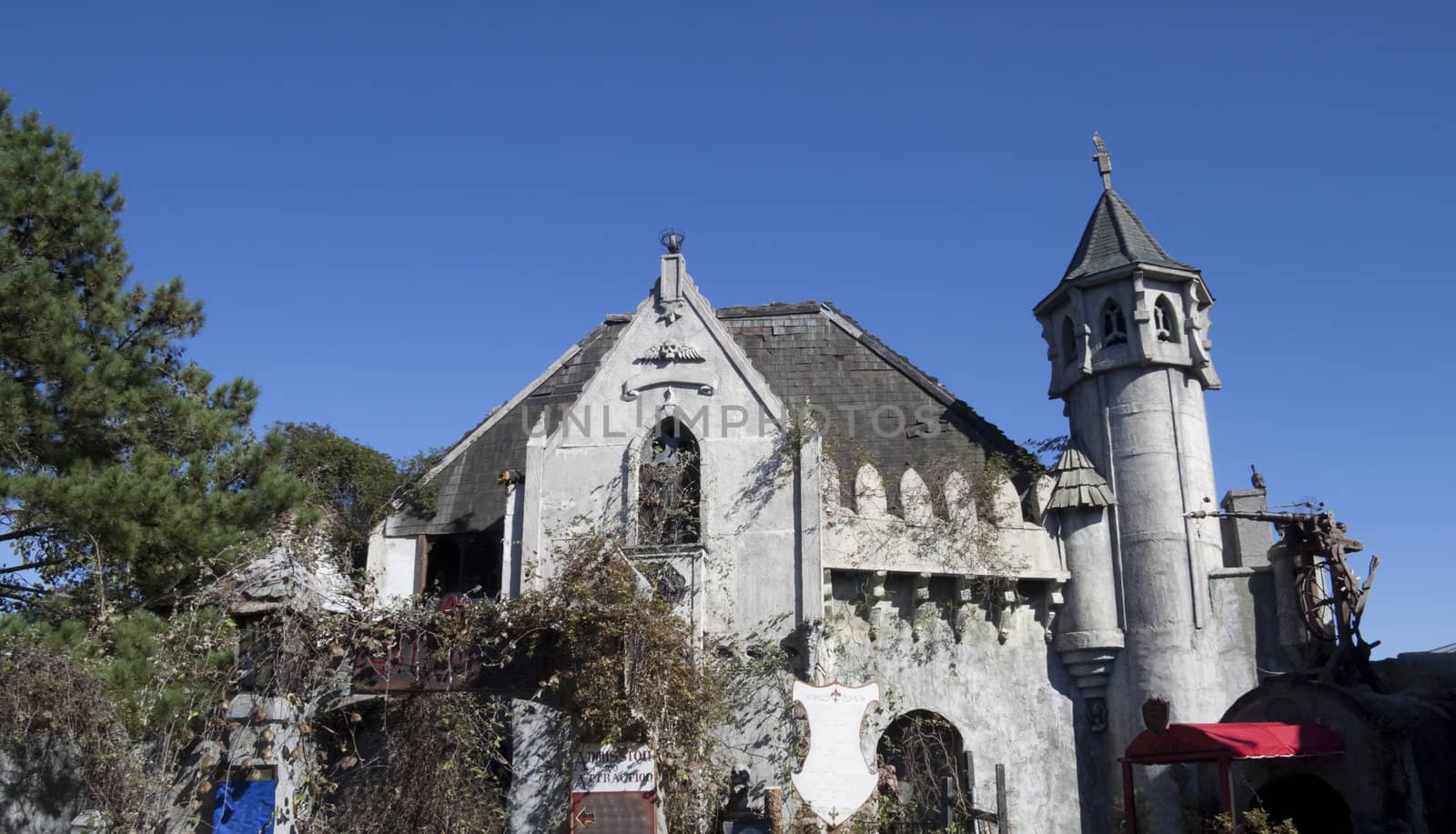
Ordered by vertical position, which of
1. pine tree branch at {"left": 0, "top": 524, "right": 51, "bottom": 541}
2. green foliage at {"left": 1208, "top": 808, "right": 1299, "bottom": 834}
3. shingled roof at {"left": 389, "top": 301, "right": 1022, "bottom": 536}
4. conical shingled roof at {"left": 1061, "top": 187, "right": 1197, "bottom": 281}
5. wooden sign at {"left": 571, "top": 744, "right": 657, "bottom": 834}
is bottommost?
green foliage at {"left": 1208, "top": 808, "right": 1299, "bottom": 834}

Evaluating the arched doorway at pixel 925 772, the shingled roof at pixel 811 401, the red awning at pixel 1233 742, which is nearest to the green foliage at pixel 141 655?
the shingled roof at pixel 811 401

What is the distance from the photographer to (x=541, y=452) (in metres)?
19.2

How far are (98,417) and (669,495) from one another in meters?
7.79

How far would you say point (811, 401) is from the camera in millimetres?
21547

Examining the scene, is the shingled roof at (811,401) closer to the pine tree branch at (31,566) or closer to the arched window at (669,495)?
the arched window at (669,495)

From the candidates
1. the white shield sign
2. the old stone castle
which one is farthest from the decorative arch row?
the white shield sign

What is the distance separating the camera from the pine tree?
1418 cm

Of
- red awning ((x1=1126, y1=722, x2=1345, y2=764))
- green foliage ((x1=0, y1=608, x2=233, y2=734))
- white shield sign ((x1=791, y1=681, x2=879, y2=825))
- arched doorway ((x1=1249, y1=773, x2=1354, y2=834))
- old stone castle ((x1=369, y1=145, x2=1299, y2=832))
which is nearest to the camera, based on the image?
green foliage ((x1=0, y1=608, x2=233, y2=734))

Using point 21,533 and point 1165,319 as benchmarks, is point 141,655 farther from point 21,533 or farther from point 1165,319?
point 1165,319

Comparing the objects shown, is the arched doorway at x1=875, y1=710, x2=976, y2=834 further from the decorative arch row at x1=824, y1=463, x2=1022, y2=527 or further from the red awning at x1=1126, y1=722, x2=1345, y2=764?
the decorative arch row at x1=824, y1=463, x2=1022, y2=527

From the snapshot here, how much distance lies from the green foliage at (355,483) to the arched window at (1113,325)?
11742mm

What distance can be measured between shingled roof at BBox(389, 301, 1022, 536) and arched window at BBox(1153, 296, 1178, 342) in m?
2.99

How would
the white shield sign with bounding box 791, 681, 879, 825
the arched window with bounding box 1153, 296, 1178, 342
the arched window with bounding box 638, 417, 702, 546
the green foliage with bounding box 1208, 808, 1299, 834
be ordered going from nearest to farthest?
the white shield sign with bounding box 791, 681, 879, 825 → the green foliage with bounding box 1208, 808, 1299, 834 → the arched window with bounding box 638, 417, 702, 546 → the arched window with bounding box 1153, 296, 1178, 342

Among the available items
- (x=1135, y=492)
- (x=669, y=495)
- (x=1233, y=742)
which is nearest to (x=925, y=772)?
(x=1233, y=742)
